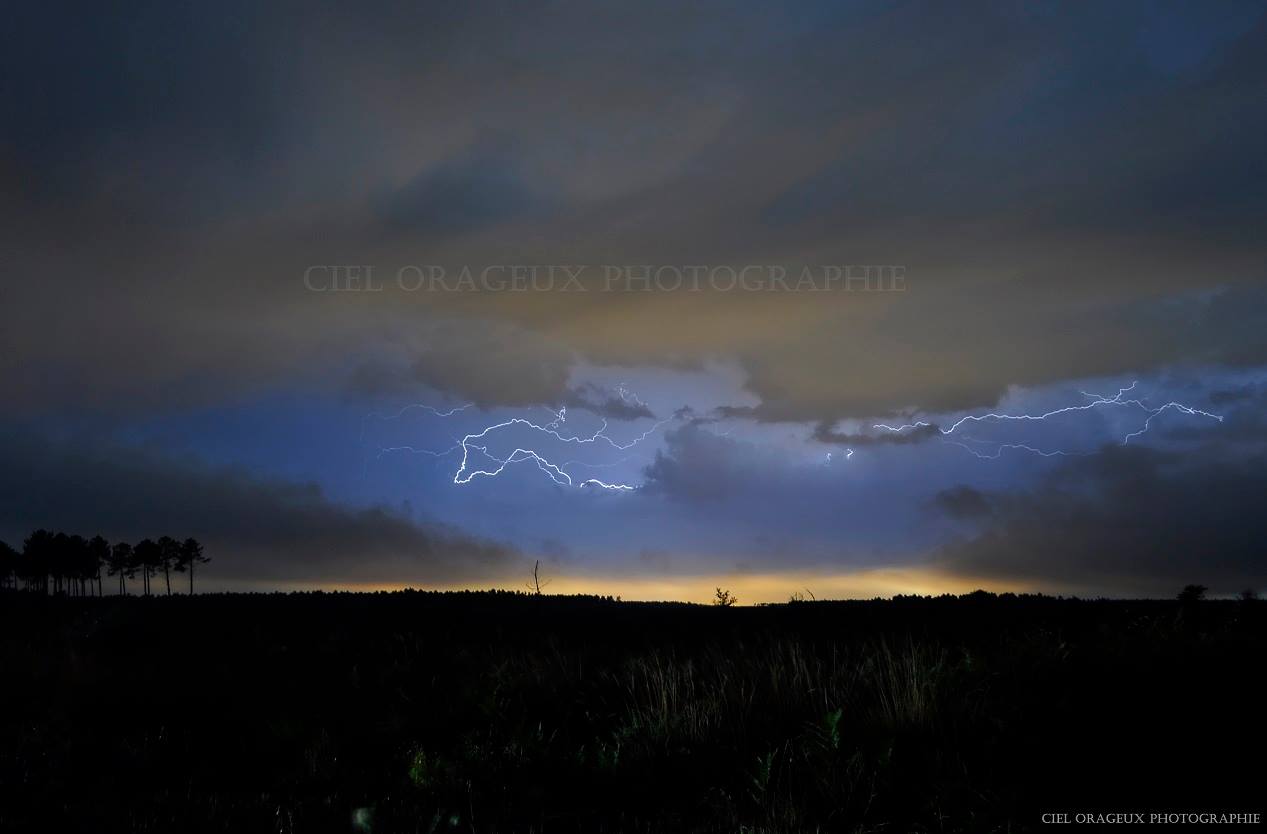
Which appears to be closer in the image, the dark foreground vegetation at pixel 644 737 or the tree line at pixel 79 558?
the dark foreground vegetation at pixel 644 737

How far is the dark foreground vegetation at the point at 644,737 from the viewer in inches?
282

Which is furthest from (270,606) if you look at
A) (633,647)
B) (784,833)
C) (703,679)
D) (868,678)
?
(784,833)

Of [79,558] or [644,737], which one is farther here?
→ [79,558]

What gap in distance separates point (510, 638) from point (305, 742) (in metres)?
8.83

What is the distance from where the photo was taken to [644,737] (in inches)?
382

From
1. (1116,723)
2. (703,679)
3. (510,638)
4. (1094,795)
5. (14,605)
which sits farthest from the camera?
(14,605)

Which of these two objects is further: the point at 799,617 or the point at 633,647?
the point at 799,617

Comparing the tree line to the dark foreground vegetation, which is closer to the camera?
the dark foreground vegetation

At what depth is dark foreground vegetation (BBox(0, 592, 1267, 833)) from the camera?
716 centimetres

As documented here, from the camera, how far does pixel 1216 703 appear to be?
8.30 meters

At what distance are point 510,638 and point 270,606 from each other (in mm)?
11252

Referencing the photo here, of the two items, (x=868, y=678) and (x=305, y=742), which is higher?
(x=868, y=678)

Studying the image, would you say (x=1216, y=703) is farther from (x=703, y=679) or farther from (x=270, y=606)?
(x=270, y=606)

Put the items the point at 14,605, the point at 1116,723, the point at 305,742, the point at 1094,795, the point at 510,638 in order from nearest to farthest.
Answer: the point at 1094,795
the point at 1116,723
the point at 305,742
the point at 510,638
the point at 14,605
